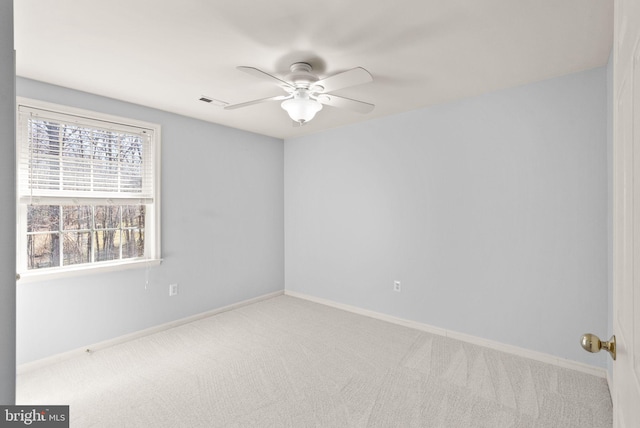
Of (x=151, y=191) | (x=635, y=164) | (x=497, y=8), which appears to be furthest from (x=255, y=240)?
(x=635, y=164)

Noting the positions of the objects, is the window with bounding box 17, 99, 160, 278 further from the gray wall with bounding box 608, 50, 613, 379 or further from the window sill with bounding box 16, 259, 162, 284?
the gray wall with bounding box 608, 50, 613, 379

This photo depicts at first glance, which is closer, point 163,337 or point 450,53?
point 450,53

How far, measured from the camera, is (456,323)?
3.19 meters

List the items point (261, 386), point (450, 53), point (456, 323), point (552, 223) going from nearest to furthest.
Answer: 1. point (450, 53)
2. point (261, 386)
3. point (552, 223)
4. point (456, 323)

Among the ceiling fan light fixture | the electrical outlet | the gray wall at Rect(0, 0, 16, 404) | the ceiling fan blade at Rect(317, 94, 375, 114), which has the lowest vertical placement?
the electrical outlet

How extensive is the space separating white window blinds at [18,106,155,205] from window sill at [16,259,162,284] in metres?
0.60

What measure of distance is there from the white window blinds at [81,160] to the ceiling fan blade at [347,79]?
220cm

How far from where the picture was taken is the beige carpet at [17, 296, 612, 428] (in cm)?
199

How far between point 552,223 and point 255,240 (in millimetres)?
3433

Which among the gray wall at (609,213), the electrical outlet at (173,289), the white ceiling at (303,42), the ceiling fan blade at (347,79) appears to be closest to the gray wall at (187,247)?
the electrical outlet at (173,289)

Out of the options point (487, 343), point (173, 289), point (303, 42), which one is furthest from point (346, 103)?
point (173, 289)

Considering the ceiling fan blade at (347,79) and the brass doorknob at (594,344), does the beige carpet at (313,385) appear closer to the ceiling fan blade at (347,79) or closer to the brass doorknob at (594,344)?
the brass doorknob at (594,344)

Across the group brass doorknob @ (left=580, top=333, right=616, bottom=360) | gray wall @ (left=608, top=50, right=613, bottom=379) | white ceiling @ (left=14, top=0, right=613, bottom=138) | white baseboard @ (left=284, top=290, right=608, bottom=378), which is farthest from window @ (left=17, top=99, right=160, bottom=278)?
gray wall @ (left=608, top=50, right=613, bottom=379)

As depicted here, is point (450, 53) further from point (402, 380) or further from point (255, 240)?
point (255, 240)
